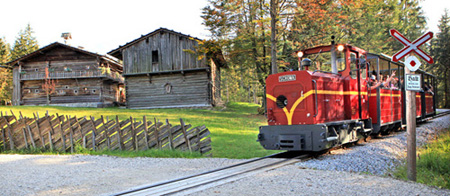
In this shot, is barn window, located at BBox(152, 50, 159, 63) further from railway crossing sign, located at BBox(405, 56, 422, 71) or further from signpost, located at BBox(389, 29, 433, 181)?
railway crossing sign, located at BBox(405, 56, 422, 71)

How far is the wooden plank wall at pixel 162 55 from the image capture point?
30.5m

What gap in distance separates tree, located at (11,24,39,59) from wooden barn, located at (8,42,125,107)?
2442 cm

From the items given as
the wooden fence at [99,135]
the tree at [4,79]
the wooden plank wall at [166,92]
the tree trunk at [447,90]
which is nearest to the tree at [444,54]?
the tree trunk at [447,90]

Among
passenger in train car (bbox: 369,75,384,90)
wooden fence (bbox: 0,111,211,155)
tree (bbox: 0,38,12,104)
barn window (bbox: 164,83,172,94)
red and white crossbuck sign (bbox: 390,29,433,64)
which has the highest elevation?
tree (bbox: 0,38,12,104)

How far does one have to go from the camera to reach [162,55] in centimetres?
3102

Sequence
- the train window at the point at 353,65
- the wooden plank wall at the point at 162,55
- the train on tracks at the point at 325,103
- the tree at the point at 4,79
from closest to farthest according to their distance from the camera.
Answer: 1. the train on tracks at the point at 325,103
2. the train window at the point at 353,65
3. the wooden plank wall at the point at 162,55
4. the tree at the point at 4,79

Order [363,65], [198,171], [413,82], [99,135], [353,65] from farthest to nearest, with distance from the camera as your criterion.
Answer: [99,135]
[363,65]
[353,65]
[198,171]
[413,82]

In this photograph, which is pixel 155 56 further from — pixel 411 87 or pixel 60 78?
pixel 411 87

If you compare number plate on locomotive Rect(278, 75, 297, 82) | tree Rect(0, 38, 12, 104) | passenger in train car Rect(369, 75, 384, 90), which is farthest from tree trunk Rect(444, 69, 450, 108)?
tree Rect(0, 38, 12, 104)

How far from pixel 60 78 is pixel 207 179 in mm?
37149

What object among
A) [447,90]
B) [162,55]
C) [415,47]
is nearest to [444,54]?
[447,90]

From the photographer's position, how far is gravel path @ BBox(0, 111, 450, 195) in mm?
5281

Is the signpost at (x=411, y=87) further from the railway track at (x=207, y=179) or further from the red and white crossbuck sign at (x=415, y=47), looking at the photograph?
the railway track at (x=207, y=179)

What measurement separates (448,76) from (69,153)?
47947mm
